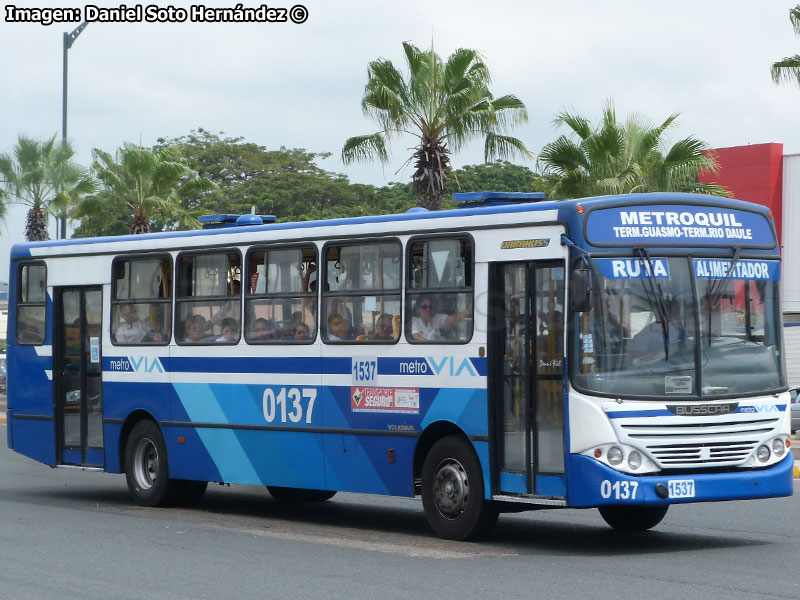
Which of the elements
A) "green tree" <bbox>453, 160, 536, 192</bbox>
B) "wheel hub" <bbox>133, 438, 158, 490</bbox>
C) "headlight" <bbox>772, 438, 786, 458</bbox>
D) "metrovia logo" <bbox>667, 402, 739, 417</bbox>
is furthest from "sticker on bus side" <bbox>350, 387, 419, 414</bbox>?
"green tree" <bbox>453, 160, 536, 192</bbox>

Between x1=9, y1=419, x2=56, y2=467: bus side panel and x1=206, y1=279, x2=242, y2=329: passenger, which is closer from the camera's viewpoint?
x1=206, y1=279, x2=242, y2=329: passenger

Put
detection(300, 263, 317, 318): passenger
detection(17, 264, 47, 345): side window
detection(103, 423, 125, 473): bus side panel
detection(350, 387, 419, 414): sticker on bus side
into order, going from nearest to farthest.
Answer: detection(350, 387, 419, 414): sticker on bus side < detection(300, 263, 317, 318): passenger < detection(103, 423, 125, 473): bus side panel < detection(17, 264, 47, 345): side window

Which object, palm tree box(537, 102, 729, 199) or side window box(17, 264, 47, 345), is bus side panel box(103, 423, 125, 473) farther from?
palm tree box(537, 102, 729, 199)

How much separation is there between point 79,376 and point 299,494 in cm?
297

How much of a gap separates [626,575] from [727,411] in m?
1.85

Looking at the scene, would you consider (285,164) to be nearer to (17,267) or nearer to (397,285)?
(17,267)

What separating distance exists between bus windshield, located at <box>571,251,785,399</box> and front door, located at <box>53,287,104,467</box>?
24.0 feet

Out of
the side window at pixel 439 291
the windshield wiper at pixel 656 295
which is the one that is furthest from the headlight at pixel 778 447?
the side window at pixel 439 291

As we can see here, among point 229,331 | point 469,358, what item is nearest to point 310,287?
point 229,331

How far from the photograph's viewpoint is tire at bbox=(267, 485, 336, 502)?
16031 millimetres

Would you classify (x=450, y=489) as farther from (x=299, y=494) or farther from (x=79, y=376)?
(x=79, y=376)

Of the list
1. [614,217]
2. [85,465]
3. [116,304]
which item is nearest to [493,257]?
[614,217]

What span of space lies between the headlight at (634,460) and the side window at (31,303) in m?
8.68

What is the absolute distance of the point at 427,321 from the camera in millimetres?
12250
